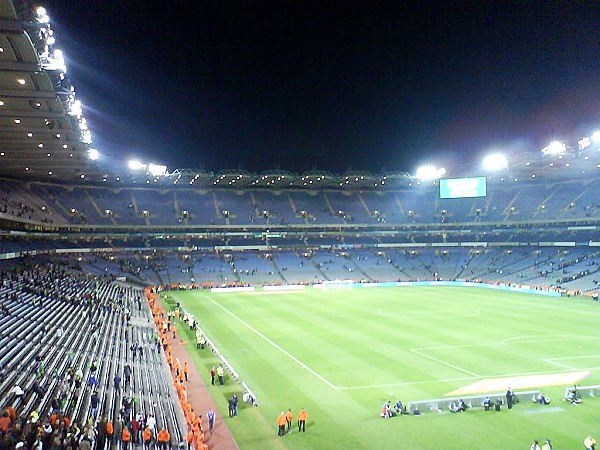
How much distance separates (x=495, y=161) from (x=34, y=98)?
5748 centimetres

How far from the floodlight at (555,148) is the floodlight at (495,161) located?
7.69 meters

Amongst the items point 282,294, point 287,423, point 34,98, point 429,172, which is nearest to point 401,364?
point 287,423

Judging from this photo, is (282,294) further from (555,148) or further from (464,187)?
(555,148)

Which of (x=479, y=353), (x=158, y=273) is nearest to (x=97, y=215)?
(x=158, y=273)

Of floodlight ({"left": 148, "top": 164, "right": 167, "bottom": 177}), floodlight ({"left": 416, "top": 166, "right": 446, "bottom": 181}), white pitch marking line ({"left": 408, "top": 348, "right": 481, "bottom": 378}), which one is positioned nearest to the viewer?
white pitch marking line ({"left": 408, "top": 348, "right": 481, "bottom": 378})

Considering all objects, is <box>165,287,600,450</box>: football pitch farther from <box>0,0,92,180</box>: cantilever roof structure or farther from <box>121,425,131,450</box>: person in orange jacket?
<box>0,0,92,180</box>: cantilever roof structure

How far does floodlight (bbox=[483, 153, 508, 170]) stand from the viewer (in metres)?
69.3

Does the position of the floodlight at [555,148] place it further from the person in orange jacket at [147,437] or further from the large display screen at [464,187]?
the person in orange jacket at [147,437]

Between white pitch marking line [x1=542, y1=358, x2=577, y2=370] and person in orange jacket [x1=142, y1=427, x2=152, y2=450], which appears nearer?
person in orange jacket [x1=142, y1=427, x2=152, y2=450]

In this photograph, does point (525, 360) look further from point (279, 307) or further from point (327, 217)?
point (327, 217)

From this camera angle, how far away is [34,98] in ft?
88.5

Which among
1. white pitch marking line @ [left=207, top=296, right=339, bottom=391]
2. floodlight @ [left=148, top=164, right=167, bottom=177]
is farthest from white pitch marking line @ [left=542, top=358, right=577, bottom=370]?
floodlight @ [left=148, top=164, right=167, bottom=177]

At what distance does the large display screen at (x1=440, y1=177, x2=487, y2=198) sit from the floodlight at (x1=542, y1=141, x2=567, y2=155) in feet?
40.9

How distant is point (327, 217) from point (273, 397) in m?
71.0
